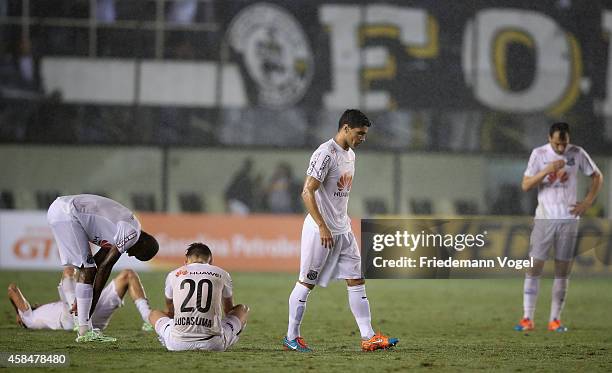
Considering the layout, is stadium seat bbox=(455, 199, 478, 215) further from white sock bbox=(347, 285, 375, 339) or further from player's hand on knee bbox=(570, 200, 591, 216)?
white sock bbox=(347, 285, 375, 339)

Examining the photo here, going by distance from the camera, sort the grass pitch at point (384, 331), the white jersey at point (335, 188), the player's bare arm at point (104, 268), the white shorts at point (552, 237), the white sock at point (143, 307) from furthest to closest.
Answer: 1. the white shorts at point (552, 237)
2. the white sock at point (143, 307)
3. the player's bare arm at point (104, 268)
4. the white jersey at point (335, 188)
5. the grass pitch at point (384, 331)

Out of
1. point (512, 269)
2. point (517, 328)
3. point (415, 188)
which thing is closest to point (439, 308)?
point (517, 328)

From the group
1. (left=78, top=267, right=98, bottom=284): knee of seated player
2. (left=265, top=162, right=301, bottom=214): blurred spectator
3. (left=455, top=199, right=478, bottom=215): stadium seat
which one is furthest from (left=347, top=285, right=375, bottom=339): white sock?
(left=455, top=199, right=478, bottom=215): stadium seat

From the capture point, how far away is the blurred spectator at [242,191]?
90.5 ft

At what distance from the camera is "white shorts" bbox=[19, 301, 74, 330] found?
40.0ft

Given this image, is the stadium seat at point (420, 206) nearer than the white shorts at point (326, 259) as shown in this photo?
No

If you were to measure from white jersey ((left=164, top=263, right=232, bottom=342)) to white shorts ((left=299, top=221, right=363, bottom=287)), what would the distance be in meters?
0.86

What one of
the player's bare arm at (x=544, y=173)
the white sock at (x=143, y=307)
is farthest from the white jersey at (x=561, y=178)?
the white sock at (x=143, y=307)

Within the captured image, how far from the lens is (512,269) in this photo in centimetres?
1241

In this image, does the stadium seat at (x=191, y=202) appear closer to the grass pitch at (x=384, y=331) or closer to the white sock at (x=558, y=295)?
the grass pitch at (x=384, y=331)

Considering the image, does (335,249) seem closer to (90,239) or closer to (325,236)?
(325,236)

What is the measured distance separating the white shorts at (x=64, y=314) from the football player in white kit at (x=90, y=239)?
1.64ft

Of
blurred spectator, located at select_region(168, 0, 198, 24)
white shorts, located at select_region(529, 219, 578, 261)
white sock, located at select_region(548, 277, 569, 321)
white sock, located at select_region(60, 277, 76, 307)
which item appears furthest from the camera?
blurred spectator, located at select_region(168, 0, 198, 24)

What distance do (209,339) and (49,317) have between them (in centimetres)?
271
